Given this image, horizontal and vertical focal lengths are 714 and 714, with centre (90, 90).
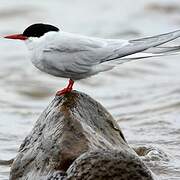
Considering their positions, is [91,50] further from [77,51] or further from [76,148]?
[76,148]

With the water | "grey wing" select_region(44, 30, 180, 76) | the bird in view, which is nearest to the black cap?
the bird

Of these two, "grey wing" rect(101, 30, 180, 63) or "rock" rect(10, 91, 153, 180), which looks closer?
"rock" rect(10, 91, 153, 180)

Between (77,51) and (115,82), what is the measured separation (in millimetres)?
5387

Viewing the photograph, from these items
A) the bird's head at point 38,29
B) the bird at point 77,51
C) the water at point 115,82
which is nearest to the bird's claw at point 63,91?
the bird at point 77,51

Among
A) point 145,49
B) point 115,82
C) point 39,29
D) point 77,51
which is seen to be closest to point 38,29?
point 39,29

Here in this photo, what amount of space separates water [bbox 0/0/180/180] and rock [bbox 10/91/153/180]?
0.86m

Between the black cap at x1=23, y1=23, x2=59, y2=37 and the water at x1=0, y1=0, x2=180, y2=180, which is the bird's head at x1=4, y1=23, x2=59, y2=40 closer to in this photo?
the black cap at x1=23, y1=23, x2=59, y2=37

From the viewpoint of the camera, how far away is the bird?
5.78 meters

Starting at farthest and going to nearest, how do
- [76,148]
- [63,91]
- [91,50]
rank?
1. [91,50]
2. [63,91]
3. [76,148]

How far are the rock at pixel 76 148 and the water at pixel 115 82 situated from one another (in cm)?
86

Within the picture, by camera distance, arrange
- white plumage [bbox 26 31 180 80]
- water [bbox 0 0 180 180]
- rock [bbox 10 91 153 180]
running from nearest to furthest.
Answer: rock [bbox 10 91 153 180], white plumage [bbox 26 31 180 80], water [bbox 0 0 180 180]

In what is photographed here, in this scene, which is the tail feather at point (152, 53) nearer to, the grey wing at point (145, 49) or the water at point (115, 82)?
the grey wing at point (145, 49)

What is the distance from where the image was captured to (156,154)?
6.94 metres

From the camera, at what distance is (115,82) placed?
37.1ft
